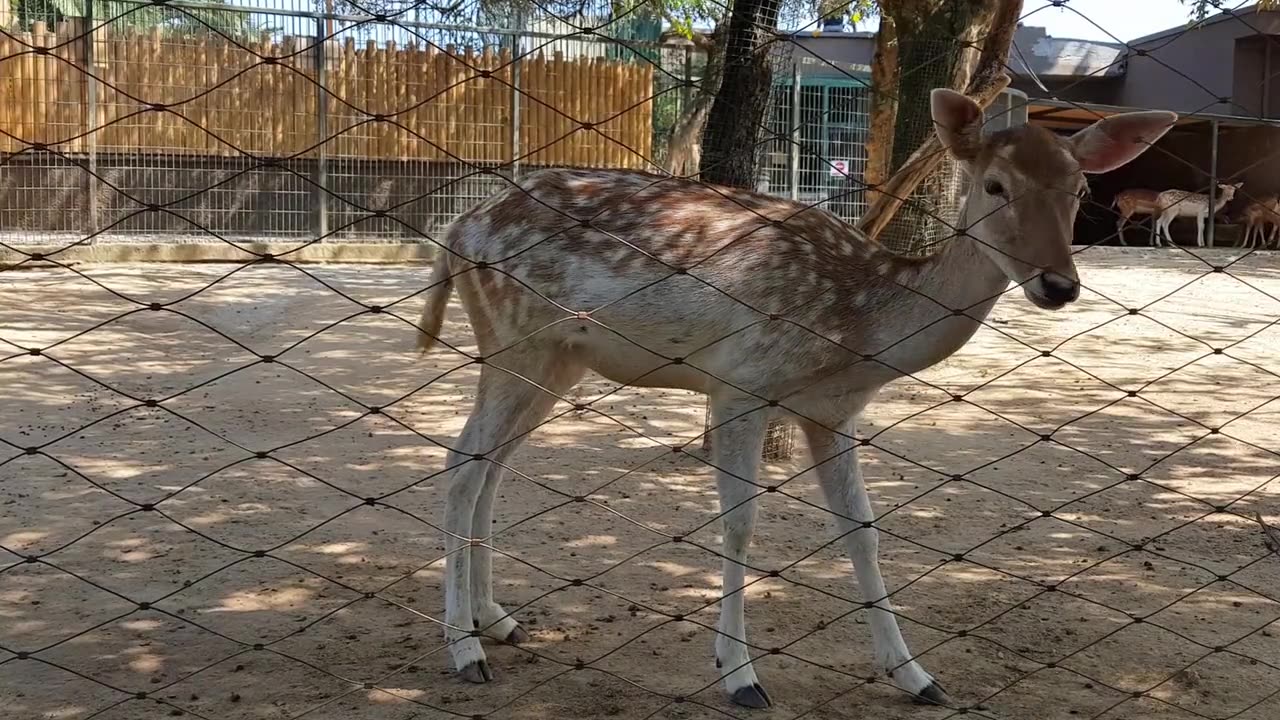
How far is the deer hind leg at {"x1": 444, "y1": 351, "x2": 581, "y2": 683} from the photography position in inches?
157

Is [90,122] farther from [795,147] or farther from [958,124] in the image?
[958,124]

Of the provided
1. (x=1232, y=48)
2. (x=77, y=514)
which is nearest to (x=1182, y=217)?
(x=1232, y=48)

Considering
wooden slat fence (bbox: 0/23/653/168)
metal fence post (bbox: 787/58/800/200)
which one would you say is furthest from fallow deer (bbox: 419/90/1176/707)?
metal fence post (bbox: 787/58/800/200)

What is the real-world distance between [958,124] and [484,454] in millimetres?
1837

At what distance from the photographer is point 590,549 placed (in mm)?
4930

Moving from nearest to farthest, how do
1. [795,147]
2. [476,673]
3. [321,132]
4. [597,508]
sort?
[476,673] → [597,508] → [321,132] → [795,147]

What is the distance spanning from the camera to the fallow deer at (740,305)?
3529 millimetres

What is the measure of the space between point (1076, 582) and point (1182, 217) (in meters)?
19.8

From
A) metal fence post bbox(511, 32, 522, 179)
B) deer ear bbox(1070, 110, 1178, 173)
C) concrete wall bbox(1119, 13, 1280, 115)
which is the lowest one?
deer ear bbox(1070, 110, 1178, 173)

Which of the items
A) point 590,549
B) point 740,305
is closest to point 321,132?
point 590,549

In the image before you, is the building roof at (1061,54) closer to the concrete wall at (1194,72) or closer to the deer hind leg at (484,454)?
the concrete wall at (1194,72)

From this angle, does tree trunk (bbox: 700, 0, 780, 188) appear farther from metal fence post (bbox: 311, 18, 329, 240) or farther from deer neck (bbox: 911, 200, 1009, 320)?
metal fence post (bbox: 311, 18, 329, 240)

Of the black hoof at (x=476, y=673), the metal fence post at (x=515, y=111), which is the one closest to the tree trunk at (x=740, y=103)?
the black hoof at (x=476, y=673)

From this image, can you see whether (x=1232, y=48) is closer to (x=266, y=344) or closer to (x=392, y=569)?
(x=266, y=344)
